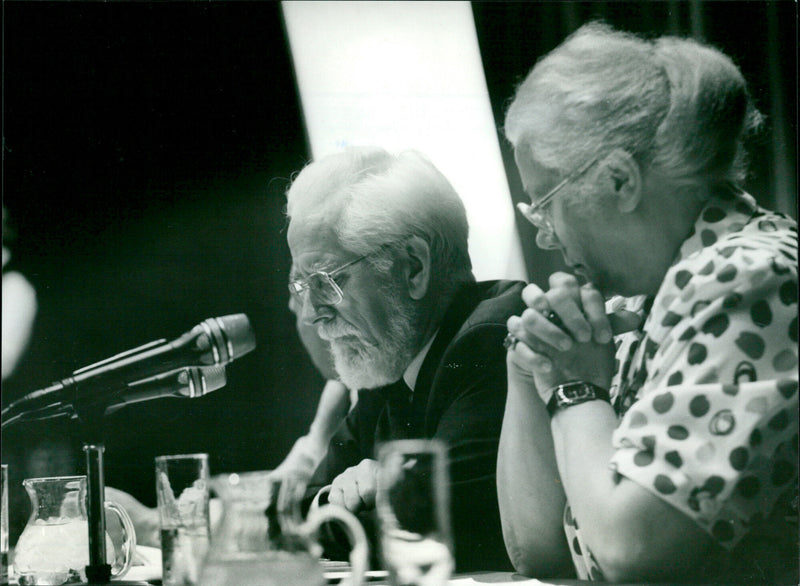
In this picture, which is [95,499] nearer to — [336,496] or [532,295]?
[336,496]

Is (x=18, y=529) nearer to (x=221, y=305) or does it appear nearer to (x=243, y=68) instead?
(x=221, y=305)

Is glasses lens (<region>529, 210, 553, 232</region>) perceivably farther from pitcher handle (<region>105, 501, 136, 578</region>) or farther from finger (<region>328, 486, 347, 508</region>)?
pitcher handle (<region>105, 501, 136, 578</region>)

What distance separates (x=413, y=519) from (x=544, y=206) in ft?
2.20

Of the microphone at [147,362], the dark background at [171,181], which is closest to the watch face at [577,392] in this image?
the dark background at [171,181]

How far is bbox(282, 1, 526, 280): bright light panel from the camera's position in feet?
5.78

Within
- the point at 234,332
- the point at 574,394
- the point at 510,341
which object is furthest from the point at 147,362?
the point at 574,394

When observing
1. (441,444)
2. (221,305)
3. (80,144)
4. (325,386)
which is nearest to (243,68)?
(80,144)

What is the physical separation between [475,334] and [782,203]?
0.66 metres

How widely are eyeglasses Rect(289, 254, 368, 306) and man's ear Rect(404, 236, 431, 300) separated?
0.14 metres

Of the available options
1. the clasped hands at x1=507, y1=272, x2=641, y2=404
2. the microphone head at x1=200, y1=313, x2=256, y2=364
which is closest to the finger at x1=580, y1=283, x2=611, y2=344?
the clasped hands at x1=507, y1=272, x2=641, y2=404

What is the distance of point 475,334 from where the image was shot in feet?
5.62

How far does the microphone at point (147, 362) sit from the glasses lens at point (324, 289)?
0.49 feet

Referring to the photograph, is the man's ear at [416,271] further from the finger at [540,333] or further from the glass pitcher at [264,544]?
the glass pitcher at [264,544]

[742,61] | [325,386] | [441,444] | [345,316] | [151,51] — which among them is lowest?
[441,444]
